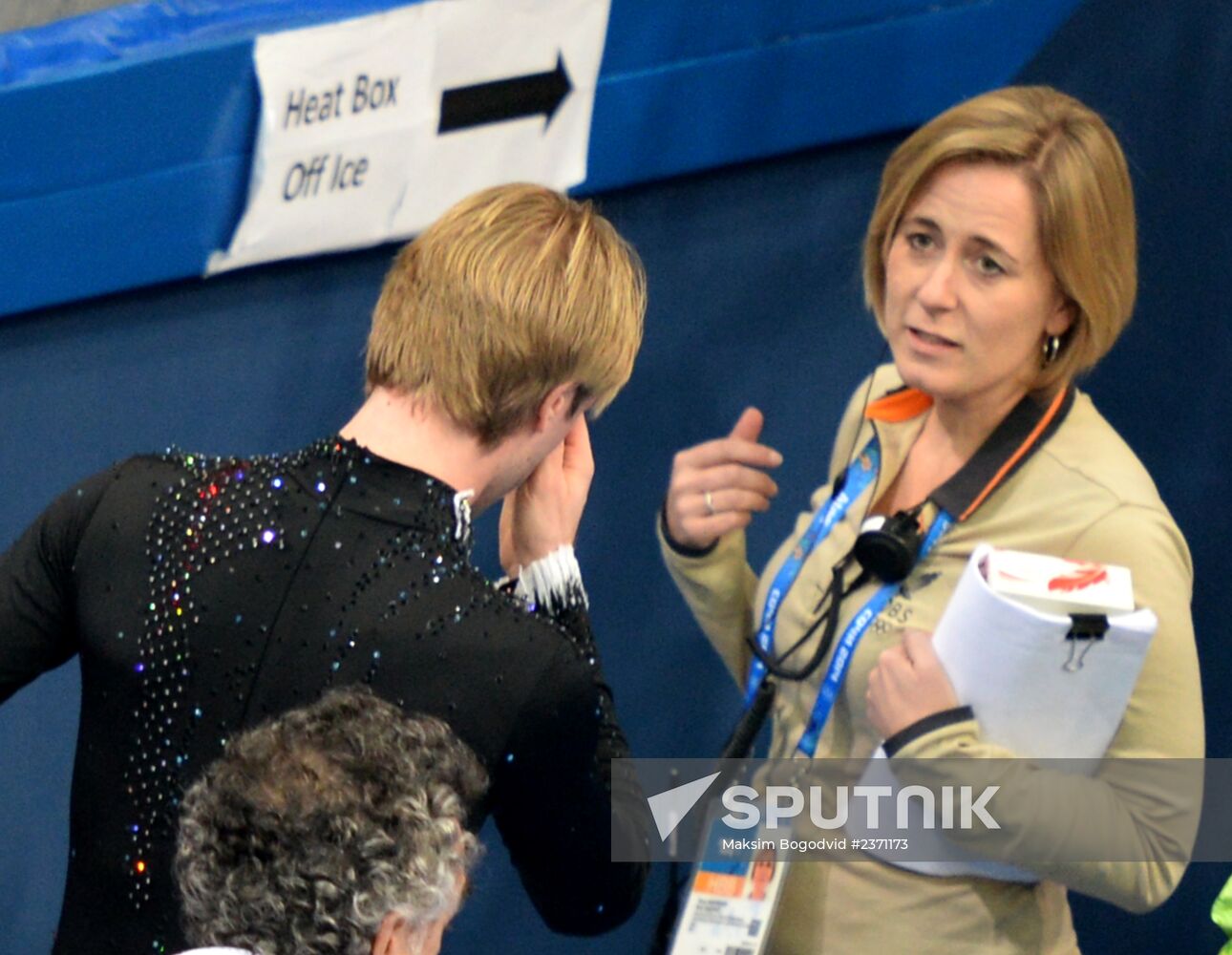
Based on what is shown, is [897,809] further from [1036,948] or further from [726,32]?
[726,32]

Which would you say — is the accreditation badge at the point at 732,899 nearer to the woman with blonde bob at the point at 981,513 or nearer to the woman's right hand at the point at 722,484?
the woman with blonde bob at the point at 981,513

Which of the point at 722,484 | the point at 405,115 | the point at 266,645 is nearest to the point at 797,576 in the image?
the point at 722,484

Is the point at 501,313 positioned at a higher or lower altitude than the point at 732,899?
higher

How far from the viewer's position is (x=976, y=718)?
1.66m

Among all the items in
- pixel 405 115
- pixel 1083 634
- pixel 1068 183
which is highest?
pixel 1068 183

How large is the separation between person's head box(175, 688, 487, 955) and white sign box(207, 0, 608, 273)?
4.56ft

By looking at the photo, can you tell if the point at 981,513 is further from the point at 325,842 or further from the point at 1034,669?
the point at 325,842

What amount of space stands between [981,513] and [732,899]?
0.50 m

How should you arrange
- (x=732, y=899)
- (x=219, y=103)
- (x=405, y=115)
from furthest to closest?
(x=405, y=115) → (x=219, y=103) → (x=732, y=899)

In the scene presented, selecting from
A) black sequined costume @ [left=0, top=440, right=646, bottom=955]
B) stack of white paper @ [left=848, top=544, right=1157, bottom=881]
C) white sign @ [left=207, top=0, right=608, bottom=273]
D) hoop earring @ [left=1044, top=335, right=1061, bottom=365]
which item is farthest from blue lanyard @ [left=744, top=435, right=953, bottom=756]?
white sign @ [left=207, top=0, right=608, bottom=273]

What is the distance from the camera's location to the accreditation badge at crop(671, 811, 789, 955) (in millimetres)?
1775

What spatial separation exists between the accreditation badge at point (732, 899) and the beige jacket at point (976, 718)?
6 centimetres

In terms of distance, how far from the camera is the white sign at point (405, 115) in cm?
241

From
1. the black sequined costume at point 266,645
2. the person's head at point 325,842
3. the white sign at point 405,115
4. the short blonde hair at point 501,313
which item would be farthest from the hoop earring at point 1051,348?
the white sign at point 405,115
